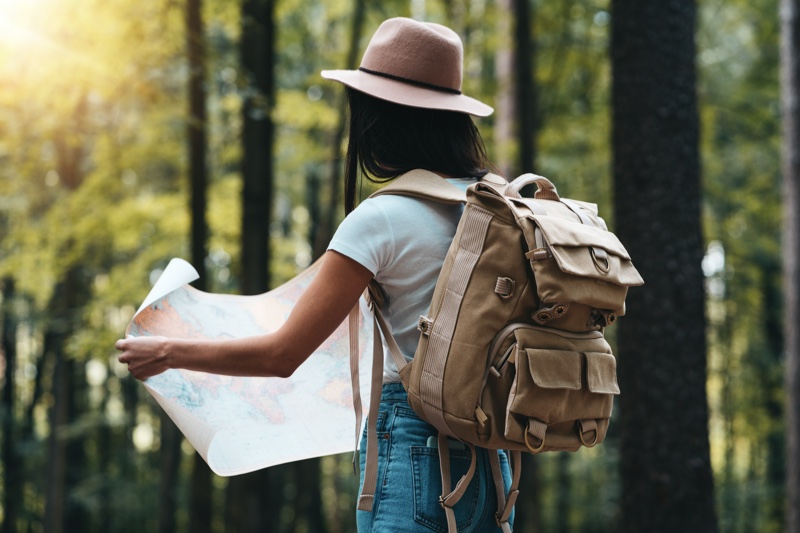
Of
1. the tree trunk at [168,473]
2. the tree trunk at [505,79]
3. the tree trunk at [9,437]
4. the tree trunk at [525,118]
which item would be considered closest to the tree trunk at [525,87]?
the tree trunk at [525,118]

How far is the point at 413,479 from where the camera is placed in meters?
2.10

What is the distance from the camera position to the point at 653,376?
4836 mm

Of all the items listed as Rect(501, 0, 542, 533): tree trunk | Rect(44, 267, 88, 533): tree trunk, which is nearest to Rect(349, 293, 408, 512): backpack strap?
Rect(501, 0, 542, 533): tree trunk

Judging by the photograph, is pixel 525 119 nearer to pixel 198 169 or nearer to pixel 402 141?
pixel 198 169

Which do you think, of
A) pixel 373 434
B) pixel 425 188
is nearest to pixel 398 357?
pixel 373 434

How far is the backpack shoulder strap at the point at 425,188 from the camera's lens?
2.12 meters

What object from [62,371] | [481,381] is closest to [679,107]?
[481,381]

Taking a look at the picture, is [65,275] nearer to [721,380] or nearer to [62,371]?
[62,371]

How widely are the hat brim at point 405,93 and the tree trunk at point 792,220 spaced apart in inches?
298

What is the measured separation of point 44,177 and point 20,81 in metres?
4.98

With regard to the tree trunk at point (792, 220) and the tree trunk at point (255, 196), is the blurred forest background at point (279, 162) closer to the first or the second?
the tree trunk at point (255, 196)

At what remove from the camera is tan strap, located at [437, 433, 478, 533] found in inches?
81.6

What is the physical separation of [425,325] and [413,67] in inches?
27.9

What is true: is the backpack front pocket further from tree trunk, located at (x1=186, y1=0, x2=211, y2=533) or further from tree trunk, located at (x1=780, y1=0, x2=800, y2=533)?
tree trunk, located at (x1=780, y1=0, x2=800, y2=533)
